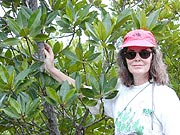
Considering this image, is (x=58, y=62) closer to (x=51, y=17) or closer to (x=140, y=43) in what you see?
(x=51, y=17)

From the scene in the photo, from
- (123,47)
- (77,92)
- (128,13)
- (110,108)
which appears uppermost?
(128,13)

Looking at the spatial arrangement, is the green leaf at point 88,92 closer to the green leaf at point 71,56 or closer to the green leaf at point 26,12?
the green leaf at point 71,56

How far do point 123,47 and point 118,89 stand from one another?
256 millimetres

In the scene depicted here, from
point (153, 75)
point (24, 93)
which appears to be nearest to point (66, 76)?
point (24, 93)

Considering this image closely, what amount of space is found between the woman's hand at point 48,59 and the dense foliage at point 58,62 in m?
0.03

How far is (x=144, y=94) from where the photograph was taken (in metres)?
2.35

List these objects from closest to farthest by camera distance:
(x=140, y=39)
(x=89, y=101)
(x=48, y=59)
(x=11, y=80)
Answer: (x=11, y=80) < (x=140, y=39) < (x=89, y=101) < (x=48, y=59)

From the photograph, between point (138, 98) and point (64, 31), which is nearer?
point (138, 98)

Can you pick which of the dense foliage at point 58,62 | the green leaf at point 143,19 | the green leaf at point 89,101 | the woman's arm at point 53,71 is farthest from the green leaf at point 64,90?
the green leaf at point 143,19

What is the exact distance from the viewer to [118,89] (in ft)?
8.34

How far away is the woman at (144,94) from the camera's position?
2242 millimetres

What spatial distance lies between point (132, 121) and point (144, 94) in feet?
0.50

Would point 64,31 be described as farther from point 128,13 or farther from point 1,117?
point 1,117

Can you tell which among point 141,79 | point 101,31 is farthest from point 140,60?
point 101,31
